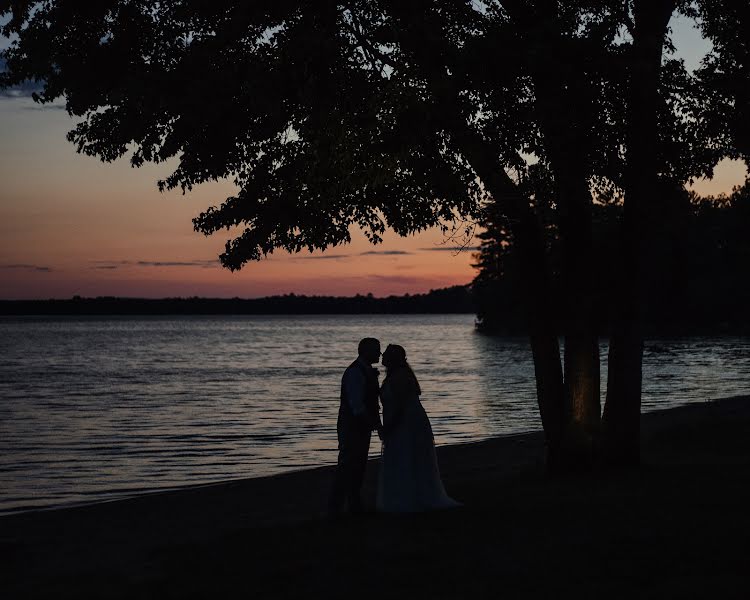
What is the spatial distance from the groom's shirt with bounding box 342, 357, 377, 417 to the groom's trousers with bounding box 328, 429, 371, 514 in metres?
0.36

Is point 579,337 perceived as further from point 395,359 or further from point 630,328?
point 395,359

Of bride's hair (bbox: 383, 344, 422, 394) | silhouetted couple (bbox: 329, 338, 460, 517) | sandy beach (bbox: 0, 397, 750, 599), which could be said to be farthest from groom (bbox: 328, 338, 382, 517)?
sandy beach (bbox: 0, 397, 750, 599)

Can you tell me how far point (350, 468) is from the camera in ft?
38.3

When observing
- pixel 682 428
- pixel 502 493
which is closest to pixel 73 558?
pixel 502 493

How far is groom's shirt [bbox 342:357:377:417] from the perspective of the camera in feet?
37.3

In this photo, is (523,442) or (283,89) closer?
(283,89)

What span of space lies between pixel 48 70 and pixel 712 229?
114298 mm

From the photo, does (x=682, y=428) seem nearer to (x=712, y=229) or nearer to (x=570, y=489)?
(x=570, y=489)

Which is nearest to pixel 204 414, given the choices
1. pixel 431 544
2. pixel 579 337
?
pixel 579 337

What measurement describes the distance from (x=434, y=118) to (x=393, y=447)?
4.03 metres

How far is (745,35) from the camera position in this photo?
604 inches

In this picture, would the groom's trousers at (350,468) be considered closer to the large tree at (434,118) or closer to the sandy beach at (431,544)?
the sandy beach at (431,544)

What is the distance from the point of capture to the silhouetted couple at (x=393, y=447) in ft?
38.1

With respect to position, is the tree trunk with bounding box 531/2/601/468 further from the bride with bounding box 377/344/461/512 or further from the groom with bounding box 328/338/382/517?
the groom with bounding box 328/338/382/517
